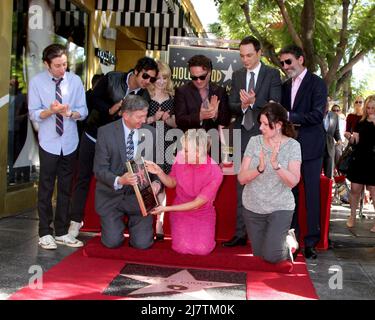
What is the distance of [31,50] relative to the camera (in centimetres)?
744

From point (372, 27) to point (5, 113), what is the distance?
991 centimetres

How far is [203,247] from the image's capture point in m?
4.95

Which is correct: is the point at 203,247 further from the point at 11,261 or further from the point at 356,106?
the point at 356,106

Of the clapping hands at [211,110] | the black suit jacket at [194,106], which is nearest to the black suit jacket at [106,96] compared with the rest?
the black suit jacket at [194,106]

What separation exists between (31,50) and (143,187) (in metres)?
3.62

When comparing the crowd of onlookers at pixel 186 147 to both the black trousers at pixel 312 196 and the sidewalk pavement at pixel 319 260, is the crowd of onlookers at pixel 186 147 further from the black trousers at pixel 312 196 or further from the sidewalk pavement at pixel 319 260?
the sidewalk pavement at pixel 319 260

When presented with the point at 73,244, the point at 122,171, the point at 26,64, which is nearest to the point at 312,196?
the point at 122,171

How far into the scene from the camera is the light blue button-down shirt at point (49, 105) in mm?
5129

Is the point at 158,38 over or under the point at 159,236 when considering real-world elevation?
over

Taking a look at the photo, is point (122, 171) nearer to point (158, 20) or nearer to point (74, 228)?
point (74, 228)

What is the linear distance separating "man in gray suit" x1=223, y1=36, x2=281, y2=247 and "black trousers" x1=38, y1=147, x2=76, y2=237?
5.18ft

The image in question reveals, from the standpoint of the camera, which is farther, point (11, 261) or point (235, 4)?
point (235, 4)

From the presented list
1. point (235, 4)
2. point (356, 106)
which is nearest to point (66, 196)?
point (356, 106)

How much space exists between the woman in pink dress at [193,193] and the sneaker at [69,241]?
0.95 metres
